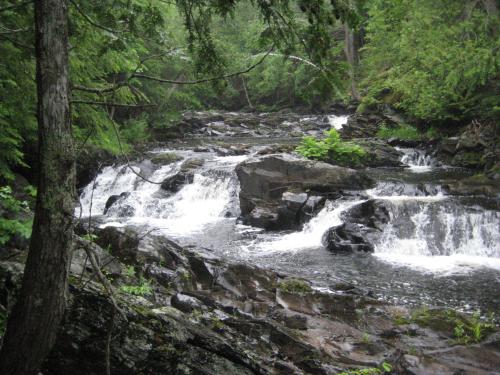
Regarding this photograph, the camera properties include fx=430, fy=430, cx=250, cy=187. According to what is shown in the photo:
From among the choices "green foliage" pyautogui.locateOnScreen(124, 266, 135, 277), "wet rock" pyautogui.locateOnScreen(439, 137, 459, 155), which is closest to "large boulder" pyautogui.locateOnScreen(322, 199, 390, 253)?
"green foliage" pyautogui.locateOnScreen(124, 266, 135, 277)

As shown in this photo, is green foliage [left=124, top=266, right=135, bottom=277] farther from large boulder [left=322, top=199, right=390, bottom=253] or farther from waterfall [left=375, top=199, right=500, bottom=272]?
waterfall [left=375, top=199, right=500, bottom=272]

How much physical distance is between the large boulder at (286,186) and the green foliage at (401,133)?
7.46 metres

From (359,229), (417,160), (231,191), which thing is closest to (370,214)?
(359,229)

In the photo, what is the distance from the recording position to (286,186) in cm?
1491

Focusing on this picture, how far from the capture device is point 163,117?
28.5 metres

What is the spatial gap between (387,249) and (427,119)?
10891 mm

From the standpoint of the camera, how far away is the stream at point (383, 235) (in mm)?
9617

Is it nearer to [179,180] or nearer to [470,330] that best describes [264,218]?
[179,180]

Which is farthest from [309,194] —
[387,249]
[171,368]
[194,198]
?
[171,368]

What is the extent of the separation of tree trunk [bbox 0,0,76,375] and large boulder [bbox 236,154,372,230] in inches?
441

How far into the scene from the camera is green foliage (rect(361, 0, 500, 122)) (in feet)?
46.9

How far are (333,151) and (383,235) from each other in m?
6.11

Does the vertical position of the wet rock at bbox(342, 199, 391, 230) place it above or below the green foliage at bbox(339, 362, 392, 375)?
above

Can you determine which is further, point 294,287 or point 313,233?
point 313,233
